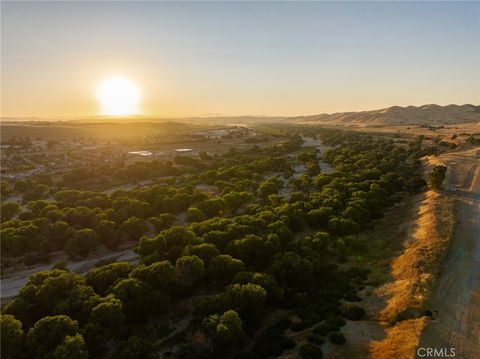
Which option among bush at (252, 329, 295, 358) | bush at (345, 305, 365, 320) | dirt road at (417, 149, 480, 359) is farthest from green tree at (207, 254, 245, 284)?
dirt road at (417, 149, 480, 359)

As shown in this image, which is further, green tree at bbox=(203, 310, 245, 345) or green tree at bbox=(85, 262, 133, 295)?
green tree at bbox=(85, 262, 133, 295)

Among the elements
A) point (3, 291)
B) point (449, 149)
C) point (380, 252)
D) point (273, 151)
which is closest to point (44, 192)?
point (3, 291)

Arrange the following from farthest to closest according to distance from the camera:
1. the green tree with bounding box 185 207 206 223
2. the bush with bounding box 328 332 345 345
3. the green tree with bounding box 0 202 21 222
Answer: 1. the green tree with bounding box 0 202 21 222
2. the green tree with bounding box 185 207 206 223
3. the bush with bounding box 328 332 345 345

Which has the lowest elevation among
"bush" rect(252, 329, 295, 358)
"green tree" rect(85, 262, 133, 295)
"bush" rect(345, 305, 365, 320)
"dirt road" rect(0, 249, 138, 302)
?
"dirt road" rect(0, 249, 138, 302)

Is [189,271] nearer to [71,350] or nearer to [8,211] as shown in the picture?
[71,350]

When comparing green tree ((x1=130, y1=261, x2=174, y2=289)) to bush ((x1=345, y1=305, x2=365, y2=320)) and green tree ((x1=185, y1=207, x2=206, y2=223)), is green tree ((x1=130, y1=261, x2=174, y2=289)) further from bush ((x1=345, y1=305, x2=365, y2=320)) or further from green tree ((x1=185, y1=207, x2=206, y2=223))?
green tree ((x1=185, y1=207, x2=206, y2=223))

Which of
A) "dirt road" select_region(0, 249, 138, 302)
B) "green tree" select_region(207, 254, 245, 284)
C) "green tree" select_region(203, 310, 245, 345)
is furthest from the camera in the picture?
"dirt road" select_region(0, 249, 138, 302)
